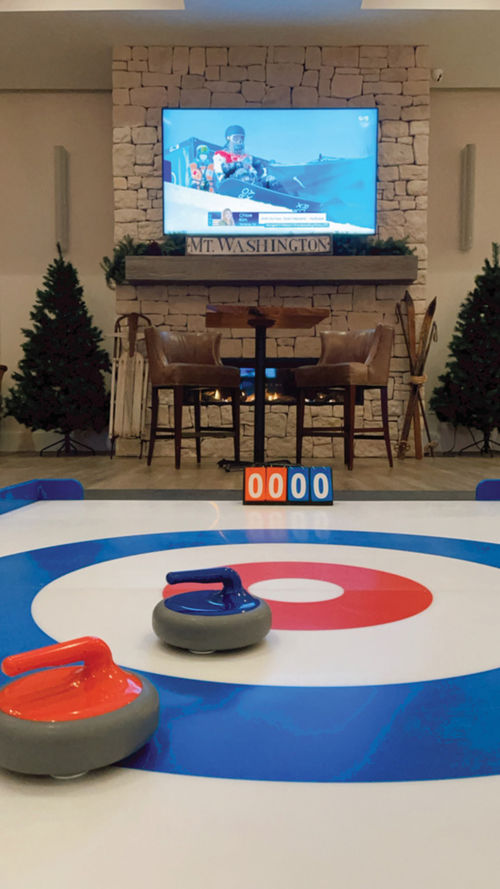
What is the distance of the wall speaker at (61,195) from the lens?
6293mm

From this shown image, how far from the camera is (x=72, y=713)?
0.55 metres

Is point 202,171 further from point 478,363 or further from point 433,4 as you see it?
point 478,363

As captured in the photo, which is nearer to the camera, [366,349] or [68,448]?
[366,349]

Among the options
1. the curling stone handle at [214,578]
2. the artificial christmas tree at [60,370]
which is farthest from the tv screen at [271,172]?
the curling stone handle at [214,578]

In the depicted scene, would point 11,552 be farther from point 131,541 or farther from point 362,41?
point 362,41

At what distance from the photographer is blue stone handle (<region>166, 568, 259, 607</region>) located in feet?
2.83

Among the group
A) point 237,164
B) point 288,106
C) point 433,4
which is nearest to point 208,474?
point 237,164

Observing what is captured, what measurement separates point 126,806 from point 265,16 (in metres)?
5.76

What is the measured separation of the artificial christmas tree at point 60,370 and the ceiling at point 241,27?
5.79 ft

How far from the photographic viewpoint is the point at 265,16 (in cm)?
499

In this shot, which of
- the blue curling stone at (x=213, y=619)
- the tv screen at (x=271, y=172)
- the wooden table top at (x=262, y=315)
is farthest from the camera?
the tv screen at (x=271, y=172)

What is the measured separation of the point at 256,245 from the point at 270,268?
0.79 feet

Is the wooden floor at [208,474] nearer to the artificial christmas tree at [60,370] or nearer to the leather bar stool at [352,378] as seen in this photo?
the leather bar stool at [352,378]

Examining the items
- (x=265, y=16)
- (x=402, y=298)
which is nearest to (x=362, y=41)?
(x=265, y=16)
